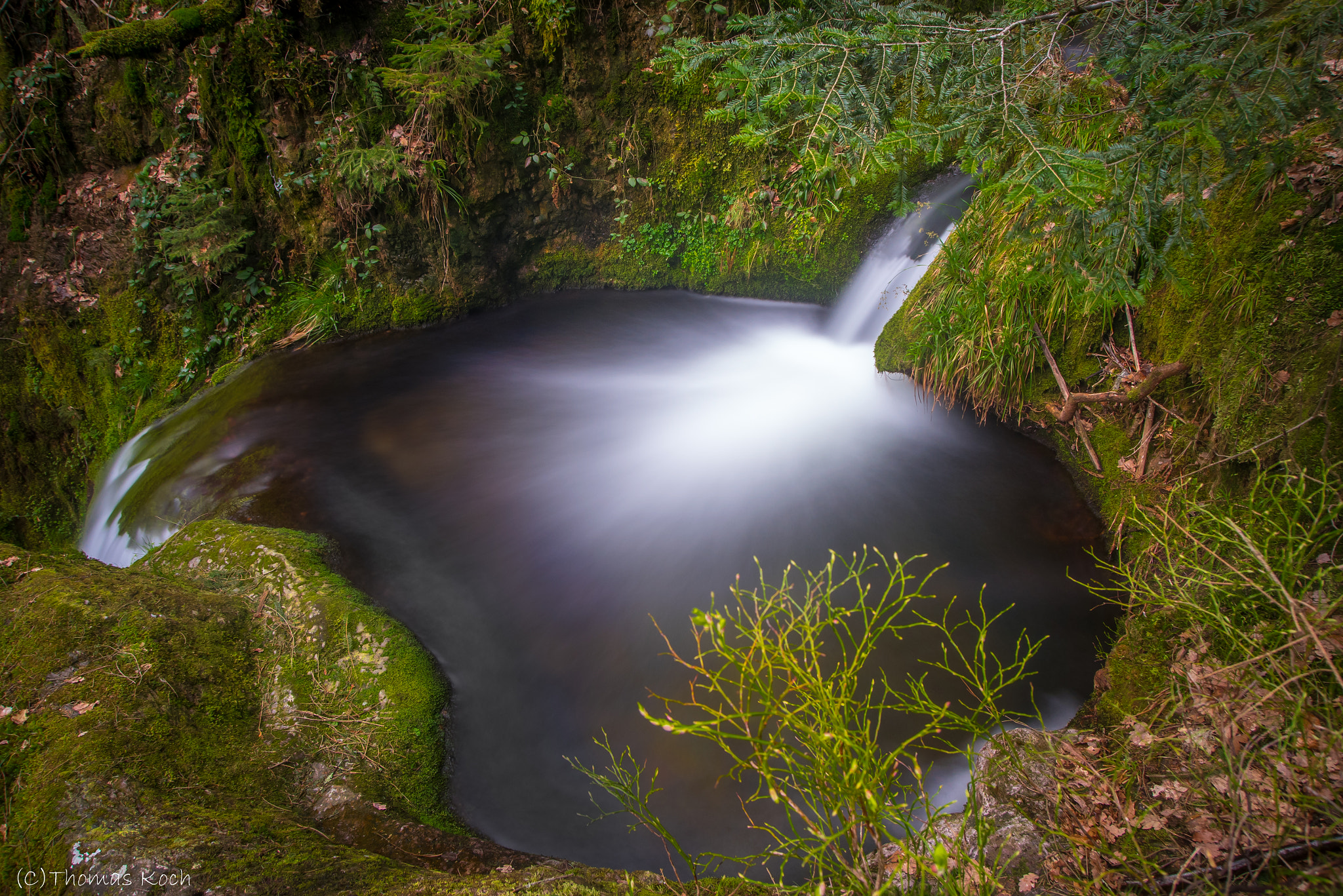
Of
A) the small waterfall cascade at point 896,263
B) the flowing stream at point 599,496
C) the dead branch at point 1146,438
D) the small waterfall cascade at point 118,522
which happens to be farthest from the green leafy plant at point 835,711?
the small waterfall cascade at point 118,522

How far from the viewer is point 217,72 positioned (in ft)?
19.7

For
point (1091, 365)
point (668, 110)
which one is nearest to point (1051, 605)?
point (1091, 365)

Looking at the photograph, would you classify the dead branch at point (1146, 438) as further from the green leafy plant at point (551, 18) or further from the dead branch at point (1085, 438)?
the green leafy plant at point (551, 18)

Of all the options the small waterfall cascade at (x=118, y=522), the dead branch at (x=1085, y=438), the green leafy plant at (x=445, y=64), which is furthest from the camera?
the green leafy plant at (x=445, y=64)

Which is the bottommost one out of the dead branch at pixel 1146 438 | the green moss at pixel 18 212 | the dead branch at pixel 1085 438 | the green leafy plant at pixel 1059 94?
the dead branch at pixel 1085 438

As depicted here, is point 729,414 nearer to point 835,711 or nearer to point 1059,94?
point 1059,94

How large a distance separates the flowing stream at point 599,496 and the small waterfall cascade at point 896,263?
29 millimetres

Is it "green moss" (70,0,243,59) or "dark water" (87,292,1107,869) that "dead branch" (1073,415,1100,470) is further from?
"green moss" (70,0,243,59)

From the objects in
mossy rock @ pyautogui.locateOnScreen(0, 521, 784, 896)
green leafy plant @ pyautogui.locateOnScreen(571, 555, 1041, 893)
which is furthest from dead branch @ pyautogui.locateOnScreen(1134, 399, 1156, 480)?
mossy rock @ pyautogui.locateOnScreen(0, 521, 784, 896)

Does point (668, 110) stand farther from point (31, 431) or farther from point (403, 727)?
point (31, 431)

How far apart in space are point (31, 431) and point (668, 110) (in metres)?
7.61

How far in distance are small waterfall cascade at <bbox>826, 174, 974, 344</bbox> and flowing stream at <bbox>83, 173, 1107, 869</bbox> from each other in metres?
0.03

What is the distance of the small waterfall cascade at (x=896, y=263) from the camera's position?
5.42 metres

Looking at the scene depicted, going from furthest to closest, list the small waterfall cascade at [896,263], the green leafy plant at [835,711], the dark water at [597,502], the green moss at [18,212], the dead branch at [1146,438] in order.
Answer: the green moss at [18,212] → the small waterfall cascade at [896,263] → the dead branch at [1146,438] → the dark water at [597,502] → the green leafy plant at [835,711]
